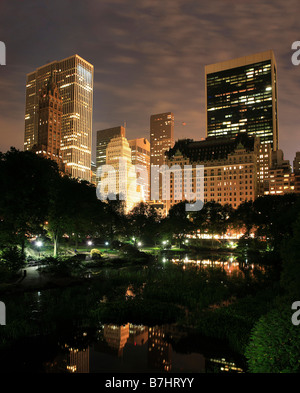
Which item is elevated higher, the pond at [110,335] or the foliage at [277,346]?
the foliage at [277,346]

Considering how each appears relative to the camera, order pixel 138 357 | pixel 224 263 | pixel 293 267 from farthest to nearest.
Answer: pixel 224 263, pixel 138 357, pixel 293 267

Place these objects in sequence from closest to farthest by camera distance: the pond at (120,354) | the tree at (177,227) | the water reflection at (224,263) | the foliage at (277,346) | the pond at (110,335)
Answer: the foliage at (277,346) → the pond at (120,354) → the pond at (110,335) → the water reflection at (224,263) → the tree at (177,227)

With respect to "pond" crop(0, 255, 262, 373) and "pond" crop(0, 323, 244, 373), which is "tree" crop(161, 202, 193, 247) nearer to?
"pond" crop(0, 255, 262, 373)

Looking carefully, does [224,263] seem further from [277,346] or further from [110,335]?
[277,346]

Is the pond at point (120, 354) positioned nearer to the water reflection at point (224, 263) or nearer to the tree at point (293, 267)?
the tree at point (293, 267)

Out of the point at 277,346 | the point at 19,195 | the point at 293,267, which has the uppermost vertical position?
the point at 19,195

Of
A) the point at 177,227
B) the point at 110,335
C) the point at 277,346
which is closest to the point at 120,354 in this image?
the point at 110,335

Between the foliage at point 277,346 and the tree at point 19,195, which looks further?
the tree at point 19,195

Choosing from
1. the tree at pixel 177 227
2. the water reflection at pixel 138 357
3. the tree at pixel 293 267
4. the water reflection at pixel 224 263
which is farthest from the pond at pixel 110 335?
the tree at pixel 177 227

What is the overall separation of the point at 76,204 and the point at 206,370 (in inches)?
1944

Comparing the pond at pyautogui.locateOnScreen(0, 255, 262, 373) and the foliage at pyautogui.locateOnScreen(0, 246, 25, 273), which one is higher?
the foliage at pyautogui.locateOnScreen(0, 246, 25, 273)

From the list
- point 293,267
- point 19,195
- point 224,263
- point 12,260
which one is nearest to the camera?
point 293,267

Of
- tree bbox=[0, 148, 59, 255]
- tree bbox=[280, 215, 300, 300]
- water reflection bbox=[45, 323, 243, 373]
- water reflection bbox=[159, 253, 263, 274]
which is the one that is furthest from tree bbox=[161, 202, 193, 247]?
tree bbox=[280, 215, 300, 300]

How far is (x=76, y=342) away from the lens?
15750 millimetres
